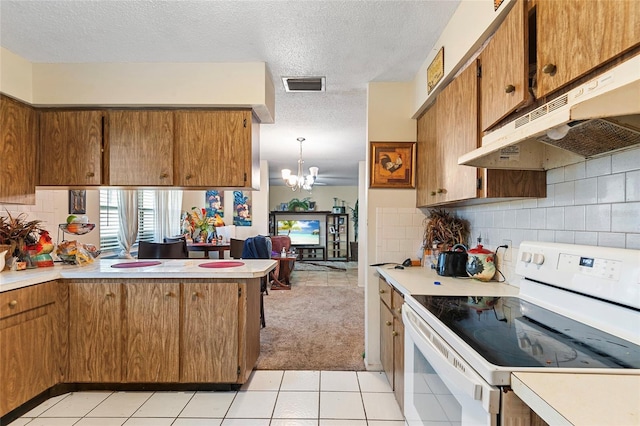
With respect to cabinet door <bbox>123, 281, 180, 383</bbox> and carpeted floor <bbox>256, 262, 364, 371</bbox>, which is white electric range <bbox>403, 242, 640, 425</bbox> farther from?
cabinet door <bbox>123, 281, 180, 383</bbox>

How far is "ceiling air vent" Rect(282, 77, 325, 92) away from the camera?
8.17ft

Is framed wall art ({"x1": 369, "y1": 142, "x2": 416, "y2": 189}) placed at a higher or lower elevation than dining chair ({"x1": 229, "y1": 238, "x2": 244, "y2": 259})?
higher

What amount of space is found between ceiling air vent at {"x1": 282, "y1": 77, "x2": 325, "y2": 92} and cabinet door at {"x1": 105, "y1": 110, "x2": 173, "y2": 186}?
96 centimetres

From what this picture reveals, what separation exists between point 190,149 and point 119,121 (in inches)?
22.8

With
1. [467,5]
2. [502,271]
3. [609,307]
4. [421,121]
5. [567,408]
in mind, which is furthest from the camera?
[421,121]

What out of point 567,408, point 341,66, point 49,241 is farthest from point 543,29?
point 49,241

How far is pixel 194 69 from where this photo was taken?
2281mm

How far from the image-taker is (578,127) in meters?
0.95

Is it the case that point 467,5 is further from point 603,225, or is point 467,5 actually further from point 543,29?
point 603,225

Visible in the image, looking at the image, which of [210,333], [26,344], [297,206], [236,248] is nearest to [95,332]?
[26,344]

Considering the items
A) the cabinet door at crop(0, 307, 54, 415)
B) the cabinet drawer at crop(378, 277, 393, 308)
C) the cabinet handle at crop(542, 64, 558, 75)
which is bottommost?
the cabinet door at crop(0, 307, 54, 415)

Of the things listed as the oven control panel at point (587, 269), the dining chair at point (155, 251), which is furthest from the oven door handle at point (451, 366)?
the dining chair at point (155, 251)

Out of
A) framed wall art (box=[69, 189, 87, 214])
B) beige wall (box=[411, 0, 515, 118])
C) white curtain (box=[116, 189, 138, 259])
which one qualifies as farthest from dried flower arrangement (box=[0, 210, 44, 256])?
beige wall (box=[411, 0, 515, 118])

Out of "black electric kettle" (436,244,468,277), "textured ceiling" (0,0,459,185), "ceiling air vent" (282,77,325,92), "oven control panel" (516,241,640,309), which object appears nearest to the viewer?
"oven control panel" (516,241,640,309)
